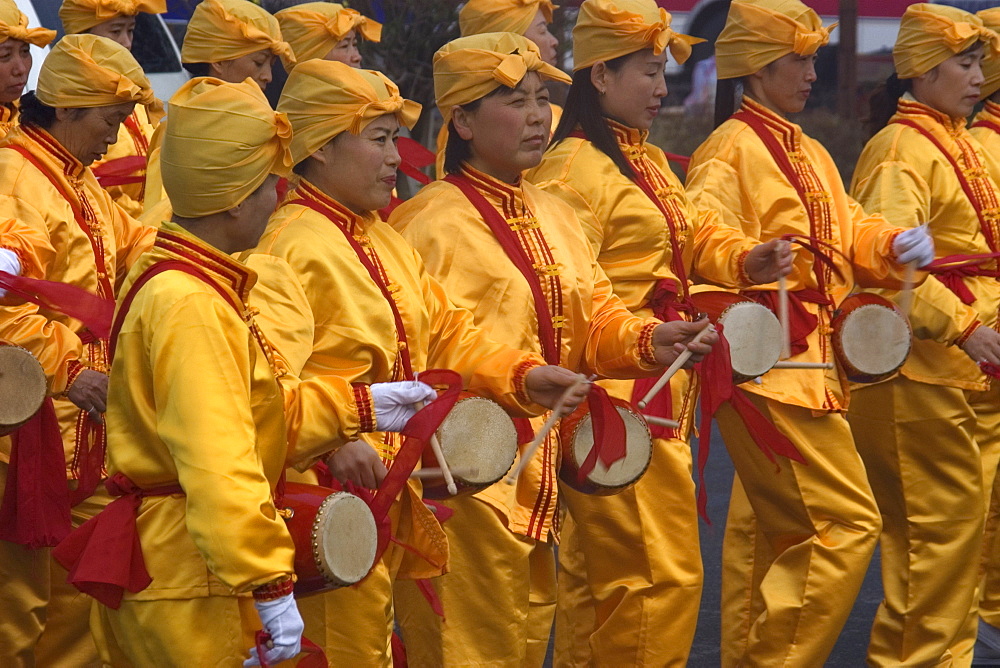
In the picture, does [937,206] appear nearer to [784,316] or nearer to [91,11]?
[784,316]

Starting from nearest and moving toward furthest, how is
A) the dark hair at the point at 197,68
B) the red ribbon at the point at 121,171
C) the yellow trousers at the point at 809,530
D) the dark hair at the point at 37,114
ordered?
the dark hair at the point at 37,114 → the yellow trousers at the point at 809,530 → the red ribbon at the point at 121,171 → the dark hair at the point at 197,68

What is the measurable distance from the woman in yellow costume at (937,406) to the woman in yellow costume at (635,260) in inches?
36.3

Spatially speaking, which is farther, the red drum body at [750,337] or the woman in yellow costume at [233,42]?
the woman in yellow costume at [233,42]

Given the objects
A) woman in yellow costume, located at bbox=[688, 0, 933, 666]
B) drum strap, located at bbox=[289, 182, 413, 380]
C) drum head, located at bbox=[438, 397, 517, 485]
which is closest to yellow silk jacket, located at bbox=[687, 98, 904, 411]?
woman in yellow costume, located at bbox=[688, 0, 933, 666]

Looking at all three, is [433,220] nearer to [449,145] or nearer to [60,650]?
[449,145]

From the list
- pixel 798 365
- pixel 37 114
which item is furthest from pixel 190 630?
pixel 798 365

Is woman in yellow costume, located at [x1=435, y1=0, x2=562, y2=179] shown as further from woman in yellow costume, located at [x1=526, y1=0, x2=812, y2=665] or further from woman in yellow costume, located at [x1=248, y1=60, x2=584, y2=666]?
woman in yellow costume, located at [x1=248, y1=60, x2=584, y2=666]

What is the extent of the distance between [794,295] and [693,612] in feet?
3.55

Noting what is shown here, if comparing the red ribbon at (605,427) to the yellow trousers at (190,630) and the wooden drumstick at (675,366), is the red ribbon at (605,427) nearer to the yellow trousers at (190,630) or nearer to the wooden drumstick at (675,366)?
the wooden drumstick at (675,366)

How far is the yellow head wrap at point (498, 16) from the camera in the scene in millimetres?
6344

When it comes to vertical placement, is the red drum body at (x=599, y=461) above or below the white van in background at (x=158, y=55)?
below

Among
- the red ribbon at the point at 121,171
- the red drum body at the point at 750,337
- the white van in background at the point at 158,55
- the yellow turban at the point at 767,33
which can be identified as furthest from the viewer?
the white van in background at the point at 158,55

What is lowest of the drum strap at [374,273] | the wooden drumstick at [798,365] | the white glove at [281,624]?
the wooden drumstick at [798,365]

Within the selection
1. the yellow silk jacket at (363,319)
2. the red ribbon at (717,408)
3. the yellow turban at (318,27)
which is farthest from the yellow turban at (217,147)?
the yellow turban at (318,27)
